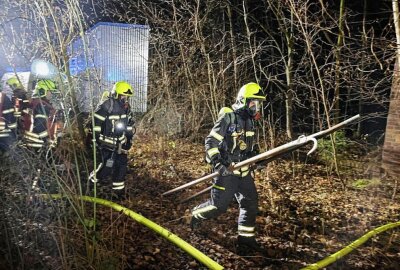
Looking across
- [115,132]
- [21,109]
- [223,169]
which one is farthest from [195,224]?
[21,109]

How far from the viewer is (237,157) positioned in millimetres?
4594

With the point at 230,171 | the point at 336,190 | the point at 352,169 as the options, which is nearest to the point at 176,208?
the point at 230,171

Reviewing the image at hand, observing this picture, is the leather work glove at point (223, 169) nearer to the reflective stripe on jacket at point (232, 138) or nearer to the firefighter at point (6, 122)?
the reflective stripe on jacket at point (232, 138)

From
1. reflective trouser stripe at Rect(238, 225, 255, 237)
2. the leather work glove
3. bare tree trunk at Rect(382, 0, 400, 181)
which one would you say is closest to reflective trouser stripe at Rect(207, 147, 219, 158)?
the leather work glove

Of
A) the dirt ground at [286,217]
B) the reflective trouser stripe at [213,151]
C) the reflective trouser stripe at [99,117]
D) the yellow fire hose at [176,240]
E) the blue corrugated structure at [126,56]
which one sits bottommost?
the dirt ground at [286,217]

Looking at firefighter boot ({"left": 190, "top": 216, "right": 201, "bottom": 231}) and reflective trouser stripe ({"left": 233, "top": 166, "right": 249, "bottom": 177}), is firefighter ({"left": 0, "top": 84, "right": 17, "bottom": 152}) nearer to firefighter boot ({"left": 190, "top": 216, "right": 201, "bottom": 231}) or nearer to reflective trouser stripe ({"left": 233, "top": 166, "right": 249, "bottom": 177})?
firefighter boot ({"left": 190, "top": 216, "right": 201, "bottom": 231})

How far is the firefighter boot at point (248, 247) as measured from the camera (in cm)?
450

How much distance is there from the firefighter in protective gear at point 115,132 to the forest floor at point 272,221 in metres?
0.50

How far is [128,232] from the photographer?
186 inches

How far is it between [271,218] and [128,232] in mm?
2346

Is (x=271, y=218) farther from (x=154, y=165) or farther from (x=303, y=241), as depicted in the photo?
(x=154, y=165)

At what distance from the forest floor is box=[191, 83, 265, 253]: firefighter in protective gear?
1.45 feet

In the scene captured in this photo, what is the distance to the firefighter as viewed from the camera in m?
6.16

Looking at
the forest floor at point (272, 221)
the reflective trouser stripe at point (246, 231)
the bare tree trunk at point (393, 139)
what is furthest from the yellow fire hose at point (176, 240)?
the bare tree trunk at point (393, 139)
